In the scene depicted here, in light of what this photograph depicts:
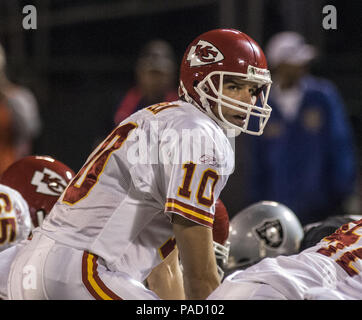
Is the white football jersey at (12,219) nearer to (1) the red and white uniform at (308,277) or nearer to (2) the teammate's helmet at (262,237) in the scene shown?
(2) the teammate's helmet at (262,237)

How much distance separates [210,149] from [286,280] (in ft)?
1.60

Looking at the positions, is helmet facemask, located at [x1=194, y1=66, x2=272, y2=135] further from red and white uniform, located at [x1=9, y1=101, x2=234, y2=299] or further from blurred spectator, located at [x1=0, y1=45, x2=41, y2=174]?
blurred spectator, located at [x1=0, y1=45, x2=41, y2=174]

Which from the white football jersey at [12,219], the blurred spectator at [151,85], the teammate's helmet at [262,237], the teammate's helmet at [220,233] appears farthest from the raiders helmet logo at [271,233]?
the blurred spectator at [151,85]

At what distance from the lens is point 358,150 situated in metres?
6.96

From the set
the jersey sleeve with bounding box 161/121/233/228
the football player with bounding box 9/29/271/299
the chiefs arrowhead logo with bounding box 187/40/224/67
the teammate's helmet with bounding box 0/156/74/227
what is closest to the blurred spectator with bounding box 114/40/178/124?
the teammate's helmet with bounding box 0/156/74/227

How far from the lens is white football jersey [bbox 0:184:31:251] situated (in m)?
3.13

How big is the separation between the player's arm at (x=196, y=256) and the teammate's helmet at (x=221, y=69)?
0.49 meters

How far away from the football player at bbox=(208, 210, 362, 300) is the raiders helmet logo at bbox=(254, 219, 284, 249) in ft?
2.82

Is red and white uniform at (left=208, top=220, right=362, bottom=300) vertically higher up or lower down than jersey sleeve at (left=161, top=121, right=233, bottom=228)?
lower down

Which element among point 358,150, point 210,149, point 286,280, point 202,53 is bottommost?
point 358,150

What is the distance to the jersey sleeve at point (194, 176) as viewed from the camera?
2.33 metres
